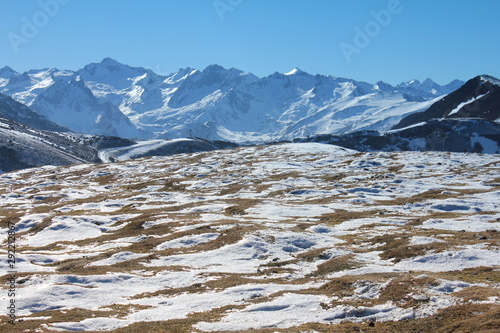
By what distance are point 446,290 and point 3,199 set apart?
10381 centimetres


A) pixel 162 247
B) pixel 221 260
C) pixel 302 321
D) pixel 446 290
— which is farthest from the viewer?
pixel 162 247

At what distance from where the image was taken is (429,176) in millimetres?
105875

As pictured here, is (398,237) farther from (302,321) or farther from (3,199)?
(3,199)

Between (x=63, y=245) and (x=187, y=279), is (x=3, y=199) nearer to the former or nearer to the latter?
(x=63, y=245)

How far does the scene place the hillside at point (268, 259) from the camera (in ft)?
81.3

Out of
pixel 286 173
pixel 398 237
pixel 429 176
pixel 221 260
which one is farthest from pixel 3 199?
pixel 429 176

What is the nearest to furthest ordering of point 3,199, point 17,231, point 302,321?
point 302,321
point 17,231
point 3,199

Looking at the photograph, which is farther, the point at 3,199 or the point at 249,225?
the point at 3,199

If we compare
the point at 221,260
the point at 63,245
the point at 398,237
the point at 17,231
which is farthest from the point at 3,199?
the point at 398,237

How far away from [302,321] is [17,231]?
183 feet

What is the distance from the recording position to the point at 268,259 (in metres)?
42.0

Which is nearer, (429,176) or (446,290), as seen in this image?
(446,290)

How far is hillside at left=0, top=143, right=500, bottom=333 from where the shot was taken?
2478 cm

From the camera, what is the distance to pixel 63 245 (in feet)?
181
